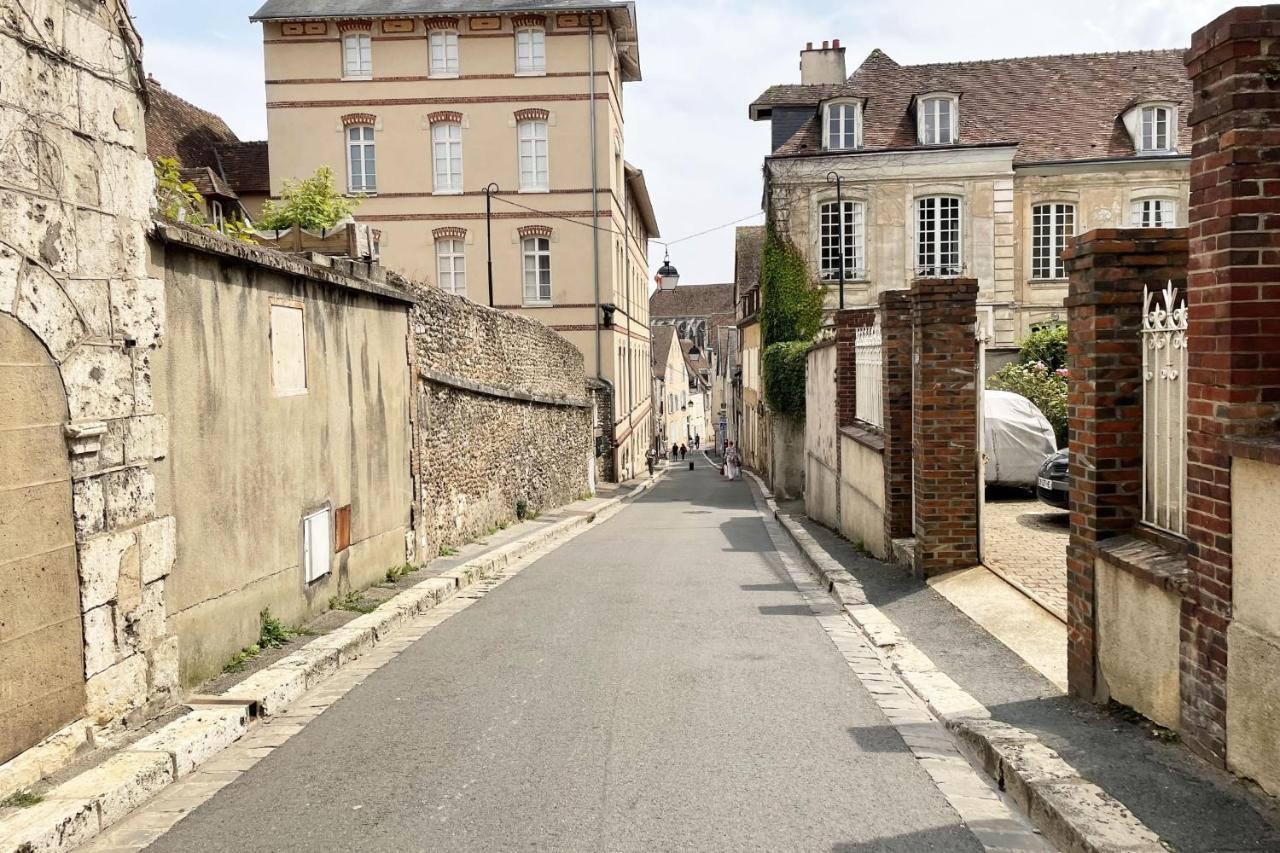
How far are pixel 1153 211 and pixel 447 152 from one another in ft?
66.7

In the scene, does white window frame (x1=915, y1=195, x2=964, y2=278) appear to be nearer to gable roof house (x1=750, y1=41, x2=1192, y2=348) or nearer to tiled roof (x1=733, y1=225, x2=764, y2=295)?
gable roof house (x1=750, y1=41, x2=1192, y2=348)

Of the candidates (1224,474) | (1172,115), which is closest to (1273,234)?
(1224,474)

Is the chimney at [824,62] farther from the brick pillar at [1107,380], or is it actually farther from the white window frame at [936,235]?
the brick pillar at [1107,380]

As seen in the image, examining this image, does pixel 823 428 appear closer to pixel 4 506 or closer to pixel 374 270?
pixel 374 270

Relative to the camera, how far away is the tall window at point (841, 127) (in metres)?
27.8

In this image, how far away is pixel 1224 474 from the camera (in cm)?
421

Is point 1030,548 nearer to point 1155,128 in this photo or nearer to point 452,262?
point 1155,128

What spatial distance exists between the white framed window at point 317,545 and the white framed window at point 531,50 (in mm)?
25398

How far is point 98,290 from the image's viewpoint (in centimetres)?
514

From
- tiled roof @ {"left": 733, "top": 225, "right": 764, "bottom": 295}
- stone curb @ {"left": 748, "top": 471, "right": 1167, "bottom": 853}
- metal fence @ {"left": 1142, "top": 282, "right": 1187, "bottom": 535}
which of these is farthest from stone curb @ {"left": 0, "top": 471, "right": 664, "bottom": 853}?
tiled roof @ {"left": 733, "top": 225, "right": 764, "bottom": 295}

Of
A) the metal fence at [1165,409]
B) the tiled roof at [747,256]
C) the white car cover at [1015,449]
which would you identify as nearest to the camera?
the metal fence at [1165,409]

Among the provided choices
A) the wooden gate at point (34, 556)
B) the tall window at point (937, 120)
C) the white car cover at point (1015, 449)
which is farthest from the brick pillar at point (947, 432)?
the tall window at point (937, 120)

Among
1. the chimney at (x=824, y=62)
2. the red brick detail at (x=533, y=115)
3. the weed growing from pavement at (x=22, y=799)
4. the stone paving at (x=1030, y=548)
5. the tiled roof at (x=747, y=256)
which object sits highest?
the chimney at (x=824, y=62)

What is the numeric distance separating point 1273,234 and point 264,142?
34.8 m
